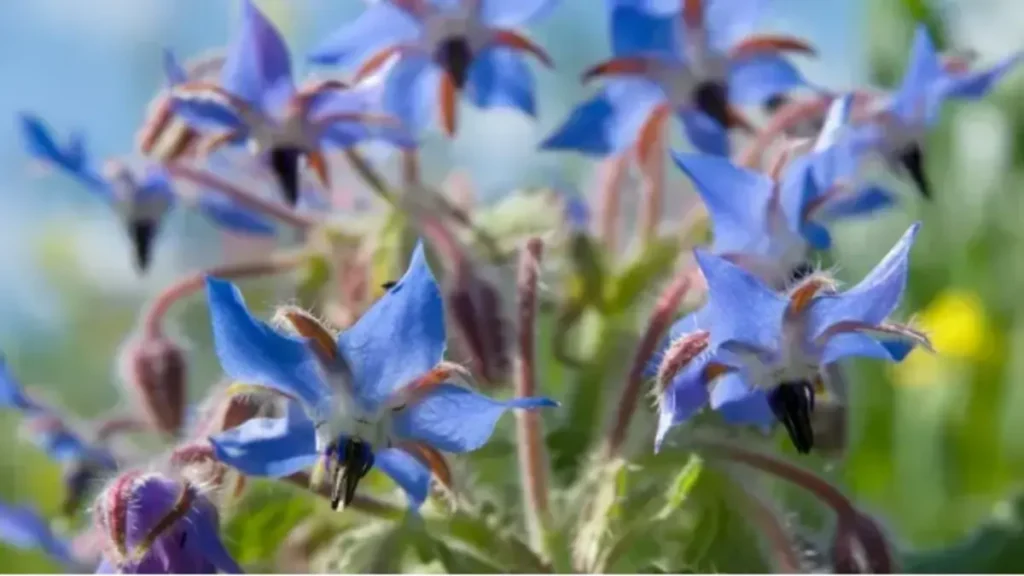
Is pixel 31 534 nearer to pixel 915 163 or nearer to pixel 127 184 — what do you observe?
pixel 127 184

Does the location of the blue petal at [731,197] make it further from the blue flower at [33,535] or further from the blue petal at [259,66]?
the blue flower at [33,535]

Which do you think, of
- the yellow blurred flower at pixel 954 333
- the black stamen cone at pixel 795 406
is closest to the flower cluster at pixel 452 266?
the black stamen cone at pixel 795 406

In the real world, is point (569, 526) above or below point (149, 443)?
above

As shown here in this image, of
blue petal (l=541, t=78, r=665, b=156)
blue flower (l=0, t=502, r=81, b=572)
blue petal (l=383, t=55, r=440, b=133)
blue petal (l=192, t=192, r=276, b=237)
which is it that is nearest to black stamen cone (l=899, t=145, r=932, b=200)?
blue petal (l=541, t=78, r=665, b=156)

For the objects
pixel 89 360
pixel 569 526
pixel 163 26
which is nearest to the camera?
pixel 569 526

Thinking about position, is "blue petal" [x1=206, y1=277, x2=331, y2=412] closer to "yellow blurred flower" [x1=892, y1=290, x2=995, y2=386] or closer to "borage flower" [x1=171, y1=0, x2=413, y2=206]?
"borage flower" [x1=171, y1=0, x2=413, y2=206]

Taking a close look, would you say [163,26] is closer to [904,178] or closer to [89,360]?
[89,360]

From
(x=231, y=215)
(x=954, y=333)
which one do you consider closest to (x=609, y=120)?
(x=231, y=215)

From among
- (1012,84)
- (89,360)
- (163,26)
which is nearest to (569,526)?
(1012,84)
